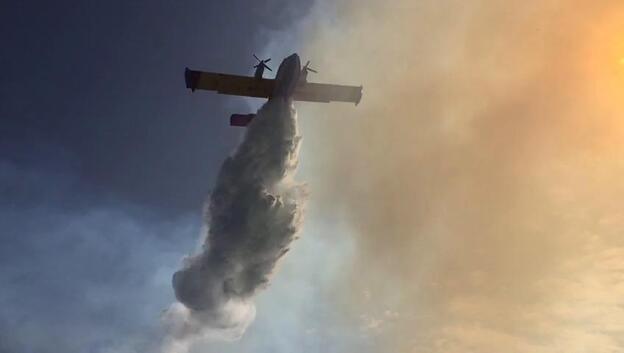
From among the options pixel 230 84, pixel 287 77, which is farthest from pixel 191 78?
pixel 287 77

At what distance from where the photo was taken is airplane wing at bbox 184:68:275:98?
2285 inches

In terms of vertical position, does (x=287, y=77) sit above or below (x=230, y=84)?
below

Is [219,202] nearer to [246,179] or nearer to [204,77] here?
[246,179]

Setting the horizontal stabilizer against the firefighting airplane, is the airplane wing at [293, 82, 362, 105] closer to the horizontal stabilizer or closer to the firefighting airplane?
the firefighting airplane

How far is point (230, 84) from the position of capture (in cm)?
5919

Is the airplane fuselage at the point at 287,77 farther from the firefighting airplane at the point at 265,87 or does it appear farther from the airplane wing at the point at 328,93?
the airplane wing at the point at 328,93

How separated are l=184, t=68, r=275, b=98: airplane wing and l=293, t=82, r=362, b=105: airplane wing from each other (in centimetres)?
397

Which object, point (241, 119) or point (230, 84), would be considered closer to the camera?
point (230, 84)

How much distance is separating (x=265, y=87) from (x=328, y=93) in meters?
7.66

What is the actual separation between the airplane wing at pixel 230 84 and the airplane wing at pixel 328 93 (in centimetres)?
397

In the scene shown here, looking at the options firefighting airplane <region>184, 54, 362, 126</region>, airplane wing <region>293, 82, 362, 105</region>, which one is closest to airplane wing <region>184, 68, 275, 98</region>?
firefighting airplane <region>184, 54, 362, 126</region>

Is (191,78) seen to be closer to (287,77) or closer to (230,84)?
(230,84)

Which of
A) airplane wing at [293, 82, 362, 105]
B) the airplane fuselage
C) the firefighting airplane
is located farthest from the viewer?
airplane wing at [293, 82, 362, 105]

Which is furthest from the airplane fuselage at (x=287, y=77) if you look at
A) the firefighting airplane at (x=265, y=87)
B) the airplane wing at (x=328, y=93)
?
the airplane wing at (x=328, y=93)
